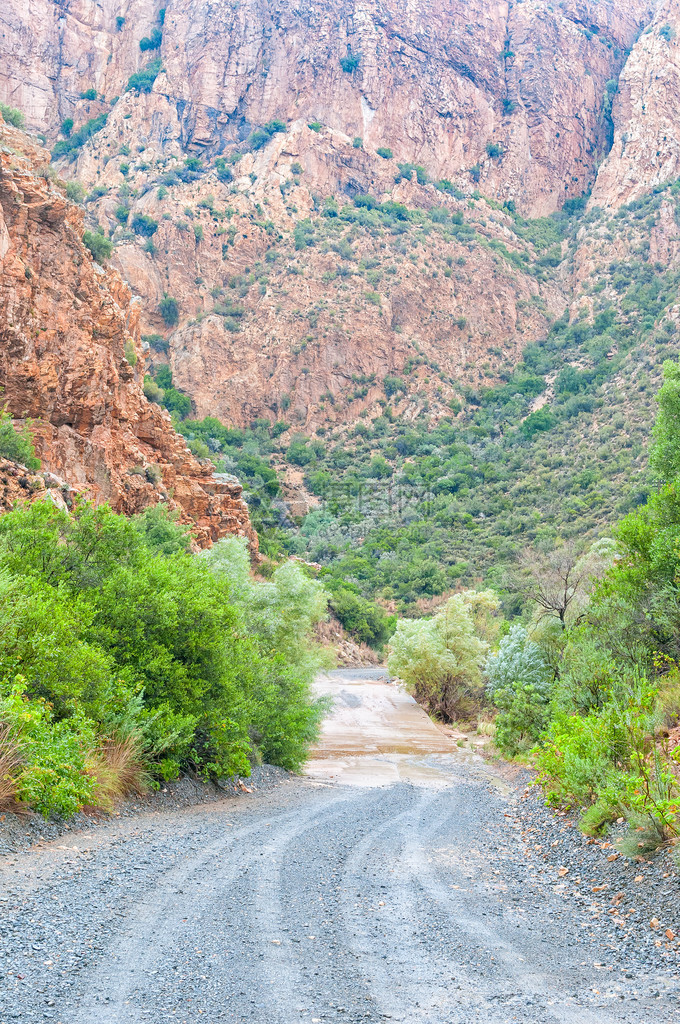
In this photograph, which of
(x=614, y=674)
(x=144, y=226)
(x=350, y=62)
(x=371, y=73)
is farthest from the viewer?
(x=371, y=73)

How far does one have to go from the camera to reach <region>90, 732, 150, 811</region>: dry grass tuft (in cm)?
823

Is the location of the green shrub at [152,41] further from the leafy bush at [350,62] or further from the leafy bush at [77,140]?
the leafy bush at [350,62]

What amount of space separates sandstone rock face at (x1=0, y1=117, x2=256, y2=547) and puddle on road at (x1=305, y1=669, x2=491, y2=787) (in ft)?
32.1

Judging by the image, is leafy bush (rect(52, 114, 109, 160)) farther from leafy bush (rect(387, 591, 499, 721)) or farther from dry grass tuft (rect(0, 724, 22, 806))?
dry grass tuft (rect(0, 724, 22, 806))

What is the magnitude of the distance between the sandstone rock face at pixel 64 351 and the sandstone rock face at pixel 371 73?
6900cm

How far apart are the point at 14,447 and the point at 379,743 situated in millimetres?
15007

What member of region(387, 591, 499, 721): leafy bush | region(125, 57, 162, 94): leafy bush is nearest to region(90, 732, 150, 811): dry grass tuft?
region(387, 591, 499, 721): leafy bush

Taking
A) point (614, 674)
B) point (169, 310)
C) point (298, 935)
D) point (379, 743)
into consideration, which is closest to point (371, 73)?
point (169, 310)

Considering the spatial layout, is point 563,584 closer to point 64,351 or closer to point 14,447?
point 14,447

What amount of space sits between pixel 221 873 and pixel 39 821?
1867mm

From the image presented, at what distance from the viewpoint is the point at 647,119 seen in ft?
302

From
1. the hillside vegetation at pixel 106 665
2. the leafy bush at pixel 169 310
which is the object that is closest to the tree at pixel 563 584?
the hillside vegetation at pixel 106 665

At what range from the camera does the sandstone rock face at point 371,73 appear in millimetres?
90438

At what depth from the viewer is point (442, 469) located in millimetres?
67812
